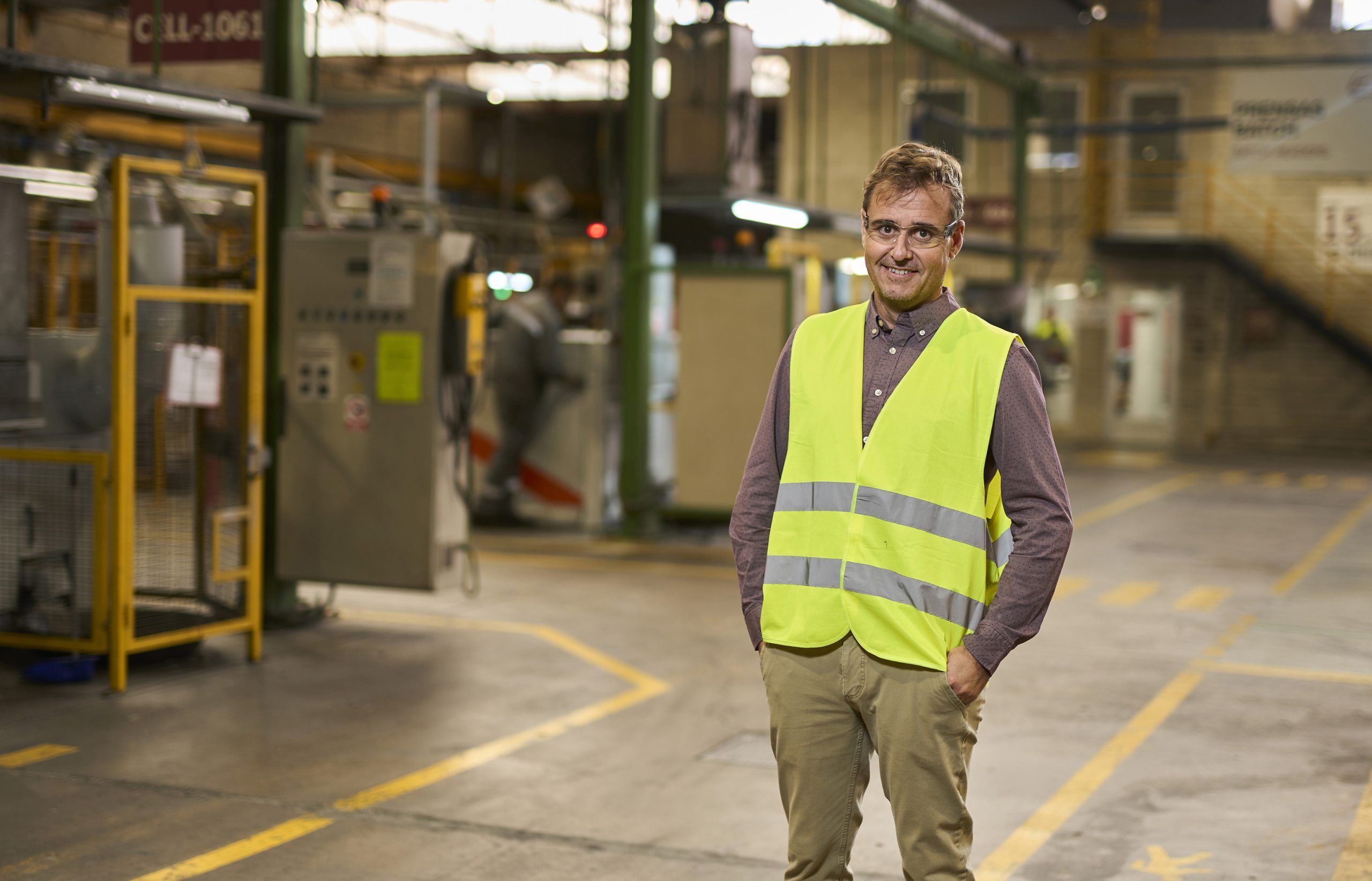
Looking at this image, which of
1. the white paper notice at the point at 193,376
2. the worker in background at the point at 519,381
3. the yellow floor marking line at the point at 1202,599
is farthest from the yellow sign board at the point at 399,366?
the yellow floor marking line at the point at 1202,599

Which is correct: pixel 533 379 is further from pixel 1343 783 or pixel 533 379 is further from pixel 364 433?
pixel 1343 783

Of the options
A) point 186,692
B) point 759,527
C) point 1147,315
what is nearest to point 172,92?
point 186,692

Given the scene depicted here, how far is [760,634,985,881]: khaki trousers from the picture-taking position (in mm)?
2936

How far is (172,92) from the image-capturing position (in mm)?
6926

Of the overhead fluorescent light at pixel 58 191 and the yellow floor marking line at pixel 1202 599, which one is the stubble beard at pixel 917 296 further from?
the yellow floor marking line at pixel 1202 599

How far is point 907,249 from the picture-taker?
2990 mm

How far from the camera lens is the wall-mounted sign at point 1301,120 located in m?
16.1

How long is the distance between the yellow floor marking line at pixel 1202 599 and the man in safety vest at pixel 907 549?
7242 mm

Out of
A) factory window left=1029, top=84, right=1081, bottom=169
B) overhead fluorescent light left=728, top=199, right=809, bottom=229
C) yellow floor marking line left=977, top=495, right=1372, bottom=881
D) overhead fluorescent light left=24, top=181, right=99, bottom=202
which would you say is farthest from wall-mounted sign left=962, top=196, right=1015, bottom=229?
overhead fluorescent light left=24, top=181, right=99, bottom=202

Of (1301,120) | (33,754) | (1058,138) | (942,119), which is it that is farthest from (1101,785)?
(1058,138)

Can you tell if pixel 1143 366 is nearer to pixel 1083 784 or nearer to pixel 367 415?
pixel 367 415

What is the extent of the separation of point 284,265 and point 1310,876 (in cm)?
637

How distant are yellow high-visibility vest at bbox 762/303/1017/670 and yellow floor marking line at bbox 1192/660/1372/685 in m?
5.34

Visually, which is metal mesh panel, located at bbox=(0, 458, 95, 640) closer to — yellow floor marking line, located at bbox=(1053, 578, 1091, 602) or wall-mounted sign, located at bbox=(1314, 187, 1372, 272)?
yellow floor marking line, located at bbox=(1053, 578, 1091, 602)
